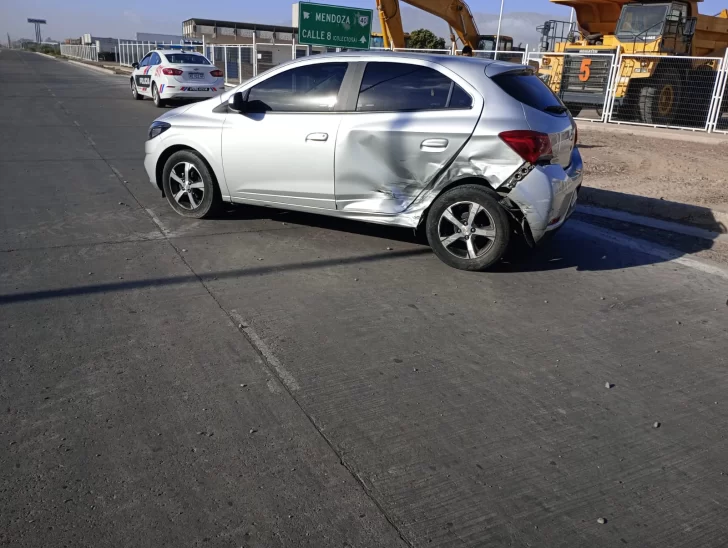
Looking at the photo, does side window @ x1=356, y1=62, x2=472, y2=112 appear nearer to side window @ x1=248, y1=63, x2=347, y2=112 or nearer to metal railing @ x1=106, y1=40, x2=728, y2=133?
side window @ x1=248, y1=63, x2=347, y2=112

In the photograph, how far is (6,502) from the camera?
2.74 metres

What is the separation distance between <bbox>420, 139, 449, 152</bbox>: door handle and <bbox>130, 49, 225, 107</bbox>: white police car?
1577 centimetres

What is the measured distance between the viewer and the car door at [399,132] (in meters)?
5.60

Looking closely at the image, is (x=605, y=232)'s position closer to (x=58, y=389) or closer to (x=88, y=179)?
(x=58, y=389)

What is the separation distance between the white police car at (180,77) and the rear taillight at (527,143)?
16.3 metres

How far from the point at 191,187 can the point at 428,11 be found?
1848 centimetres

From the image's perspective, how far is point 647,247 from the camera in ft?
22.4

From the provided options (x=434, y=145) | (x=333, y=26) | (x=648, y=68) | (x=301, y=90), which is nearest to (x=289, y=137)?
(x=301, y=90)

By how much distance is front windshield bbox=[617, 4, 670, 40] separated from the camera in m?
17.6

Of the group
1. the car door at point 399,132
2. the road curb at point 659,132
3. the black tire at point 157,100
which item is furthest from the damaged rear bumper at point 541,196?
the black tire at point 157,100

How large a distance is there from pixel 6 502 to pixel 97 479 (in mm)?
356


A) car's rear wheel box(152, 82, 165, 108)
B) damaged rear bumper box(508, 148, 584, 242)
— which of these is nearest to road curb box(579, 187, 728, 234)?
damaged rear bumper box(508, 148, 584, 242)

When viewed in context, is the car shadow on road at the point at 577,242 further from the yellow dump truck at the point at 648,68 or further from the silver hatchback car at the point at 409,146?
the yellow dump truck at the point at 648,68

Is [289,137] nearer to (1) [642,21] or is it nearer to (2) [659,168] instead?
(2) [659,168]
